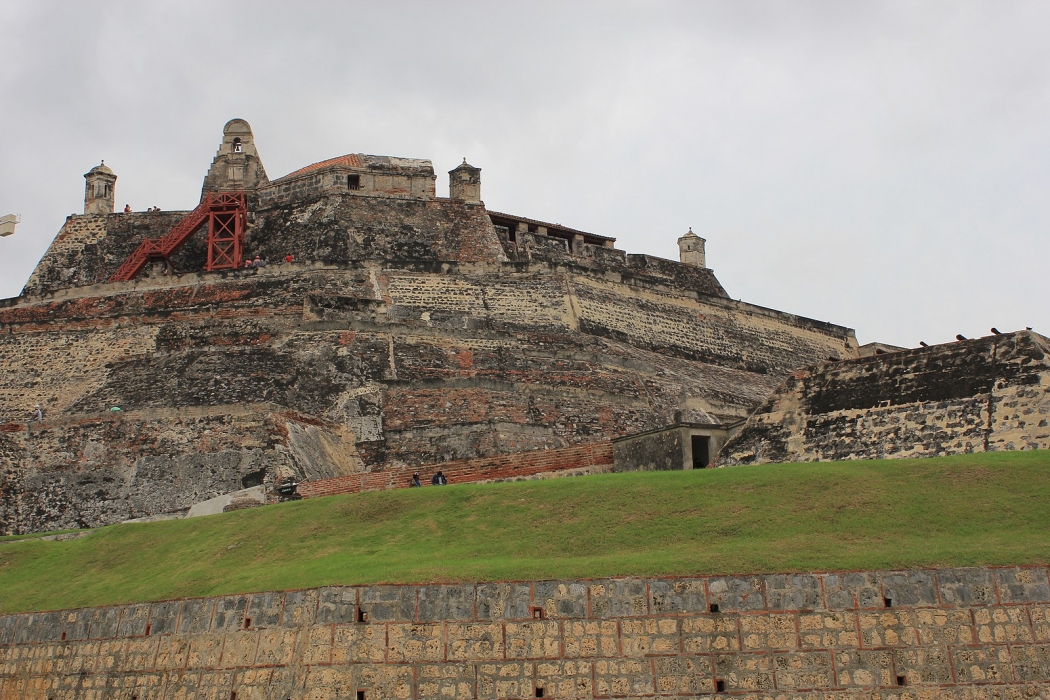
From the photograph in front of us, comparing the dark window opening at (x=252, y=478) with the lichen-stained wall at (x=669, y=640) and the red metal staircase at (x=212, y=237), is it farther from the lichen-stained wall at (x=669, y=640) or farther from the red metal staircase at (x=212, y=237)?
the red metal staircase at (x=212, y=237)

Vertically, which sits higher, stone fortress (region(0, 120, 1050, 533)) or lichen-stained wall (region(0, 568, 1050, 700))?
stone fortress (region(0, 120, 1050, 533))

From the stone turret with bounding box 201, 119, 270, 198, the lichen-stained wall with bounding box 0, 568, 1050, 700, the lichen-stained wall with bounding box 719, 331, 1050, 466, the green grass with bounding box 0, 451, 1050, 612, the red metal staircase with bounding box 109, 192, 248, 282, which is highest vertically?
the stone turret with bounding box 201, 119, 270, 198

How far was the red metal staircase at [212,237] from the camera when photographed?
128 feet

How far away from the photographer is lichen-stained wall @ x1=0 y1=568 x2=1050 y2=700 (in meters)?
14.5

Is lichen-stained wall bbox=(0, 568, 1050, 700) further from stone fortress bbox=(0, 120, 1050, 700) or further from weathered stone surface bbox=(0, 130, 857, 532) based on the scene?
weathered stone surface bbox=(0, 130, 857, 532)

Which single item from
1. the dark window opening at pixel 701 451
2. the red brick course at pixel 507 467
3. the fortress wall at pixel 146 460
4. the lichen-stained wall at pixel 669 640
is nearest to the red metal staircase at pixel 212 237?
the fortress wall at pixel 146 460

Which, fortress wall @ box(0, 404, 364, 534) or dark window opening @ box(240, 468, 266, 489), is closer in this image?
dark window opening @ box(240, 468, 266, 489)

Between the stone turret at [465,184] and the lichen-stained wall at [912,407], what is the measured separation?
1850 centimetres

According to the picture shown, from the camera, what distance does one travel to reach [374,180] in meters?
40.5

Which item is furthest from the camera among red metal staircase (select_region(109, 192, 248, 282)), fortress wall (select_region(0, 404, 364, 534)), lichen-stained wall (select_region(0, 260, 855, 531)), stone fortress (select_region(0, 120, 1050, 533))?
red metal staircase (select_region(109, 192, 248, 282))

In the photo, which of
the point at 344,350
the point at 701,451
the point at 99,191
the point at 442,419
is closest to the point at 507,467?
the point at 701,451

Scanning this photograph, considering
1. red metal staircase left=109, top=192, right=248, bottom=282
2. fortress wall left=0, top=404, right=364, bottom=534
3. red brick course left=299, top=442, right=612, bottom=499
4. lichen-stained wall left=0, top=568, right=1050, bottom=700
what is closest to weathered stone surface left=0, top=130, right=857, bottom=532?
fortress wall left=0, top=404, right=364, bottom=534

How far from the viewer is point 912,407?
21.8 meters

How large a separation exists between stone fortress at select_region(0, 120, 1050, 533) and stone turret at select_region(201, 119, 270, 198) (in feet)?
0.29
